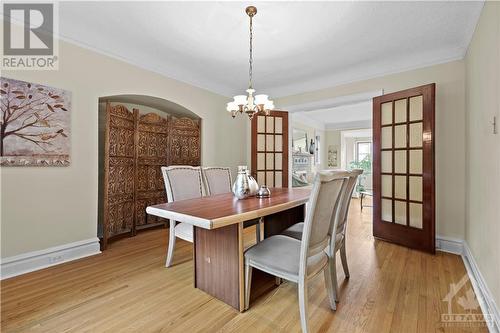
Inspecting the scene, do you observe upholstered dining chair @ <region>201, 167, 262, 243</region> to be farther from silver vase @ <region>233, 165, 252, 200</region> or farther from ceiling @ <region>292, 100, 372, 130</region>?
ceiling @ <region>292, 100, 372, 130</region>

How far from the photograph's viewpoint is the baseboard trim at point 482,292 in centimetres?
146

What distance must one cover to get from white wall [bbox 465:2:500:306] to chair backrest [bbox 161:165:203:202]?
2480 millimetres

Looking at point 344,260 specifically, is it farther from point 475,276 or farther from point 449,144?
point 449,144

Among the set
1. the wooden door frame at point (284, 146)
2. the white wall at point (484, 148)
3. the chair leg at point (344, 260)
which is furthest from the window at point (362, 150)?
the chair leg at point (344, 260)

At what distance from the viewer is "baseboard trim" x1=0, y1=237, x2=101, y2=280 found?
209 centimetres

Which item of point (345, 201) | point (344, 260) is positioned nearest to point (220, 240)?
point (345, 201)

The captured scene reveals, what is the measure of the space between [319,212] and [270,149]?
3047 millimetres

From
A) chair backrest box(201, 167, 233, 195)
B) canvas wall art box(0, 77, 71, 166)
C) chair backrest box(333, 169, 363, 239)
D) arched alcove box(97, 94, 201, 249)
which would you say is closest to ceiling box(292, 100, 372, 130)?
arched alcove box(97, 94, 201, 249)

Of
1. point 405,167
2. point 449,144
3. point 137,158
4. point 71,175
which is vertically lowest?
point 71,175

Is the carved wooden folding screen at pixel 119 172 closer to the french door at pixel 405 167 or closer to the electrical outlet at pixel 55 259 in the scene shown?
the electrical outlet at pixel 55 259

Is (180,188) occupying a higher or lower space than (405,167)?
lower

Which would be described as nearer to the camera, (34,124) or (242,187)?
(242,187)

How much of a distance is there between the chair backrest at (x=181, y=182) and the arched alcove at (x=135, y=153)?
42.1 inches

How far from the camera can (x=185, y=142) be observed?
12.5ft
